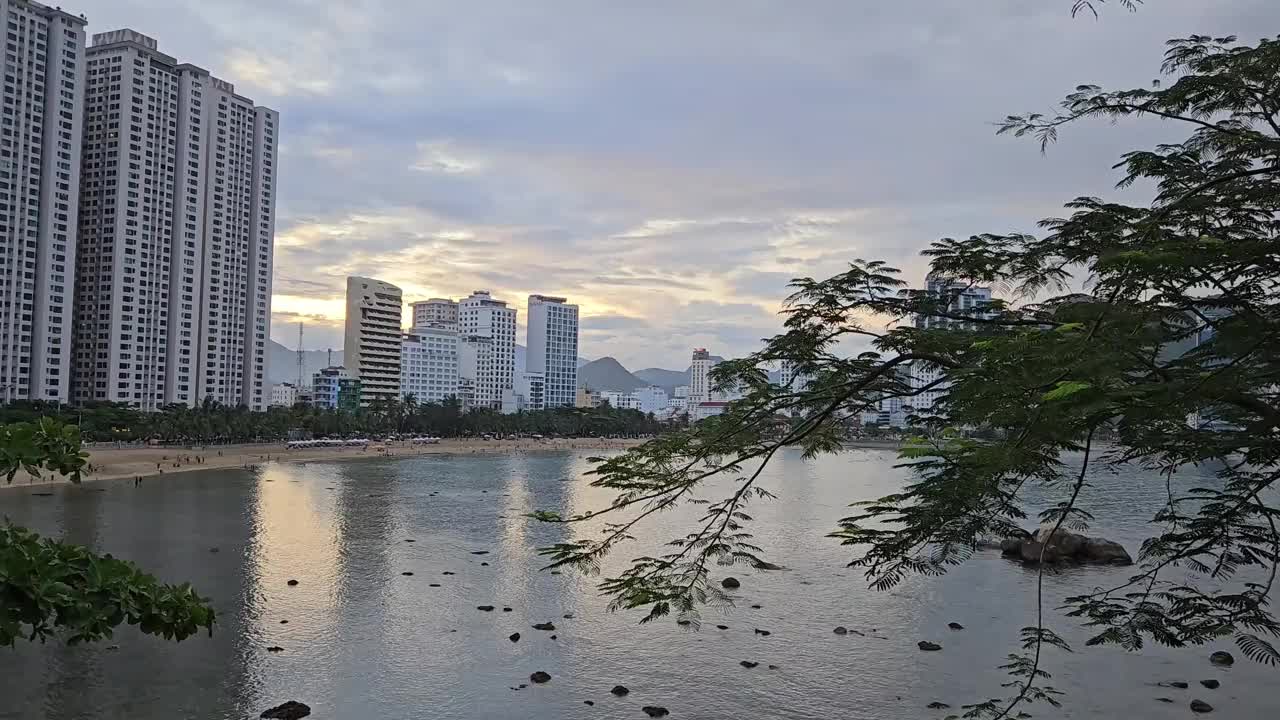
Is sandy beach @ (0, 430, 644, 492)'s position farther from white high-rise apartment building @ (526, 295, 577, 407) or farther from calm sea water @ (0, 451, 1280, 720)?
white high-rise apartment building @ (526, 295, 577, 407)

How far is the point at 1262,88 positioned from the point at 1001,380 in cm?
301

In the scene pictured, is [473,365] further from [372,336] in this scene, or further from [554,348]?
[372,336]

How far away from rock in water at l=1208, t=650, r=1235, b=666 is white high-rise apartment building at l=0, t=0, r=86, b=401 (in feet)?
239

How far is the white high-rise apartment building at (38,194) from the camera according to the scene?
61.8 metres

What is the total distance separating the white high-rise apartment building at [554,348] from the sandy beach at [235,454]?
54567 mm

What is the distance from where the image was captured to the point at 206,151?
78.4 metres

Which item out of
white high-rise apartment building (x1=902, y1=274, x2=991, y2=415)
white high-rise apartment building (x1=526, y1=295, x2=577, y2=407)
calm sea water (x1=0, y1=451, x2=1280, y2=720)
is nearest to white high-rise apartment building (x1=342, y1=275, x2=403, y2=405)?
white high-rise apartment building (x1=526, y1=295, x2=577, y2=407)

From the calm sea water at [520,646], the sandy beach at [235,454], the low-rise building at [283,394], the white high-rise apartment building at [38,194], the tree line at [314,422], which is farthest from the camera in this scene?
the low-rise building at [283,394]

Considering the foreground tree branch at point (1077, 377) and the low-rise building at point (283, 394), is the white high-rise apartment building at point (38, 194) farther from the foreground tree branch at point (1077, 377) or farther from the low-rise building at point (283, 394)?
the low-rise building at point (283, 394)

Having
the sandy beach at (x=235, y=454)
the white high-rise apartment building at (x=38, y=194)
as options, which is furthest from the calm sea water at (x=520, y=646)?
the white high-rise apartment building at (x=38, y=194)

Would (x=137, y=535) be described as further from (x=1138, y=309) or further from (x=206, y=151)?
(x=206, y=151)

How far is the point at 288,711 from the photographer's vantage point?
12047mm

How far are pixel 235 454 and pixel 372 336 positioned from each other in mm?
50303

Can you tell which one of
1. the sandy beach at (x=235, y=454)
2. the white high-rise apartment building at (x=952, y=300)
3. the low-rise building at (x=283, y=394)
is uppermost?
the white high-rise apartment building at (x=952, y=300)
